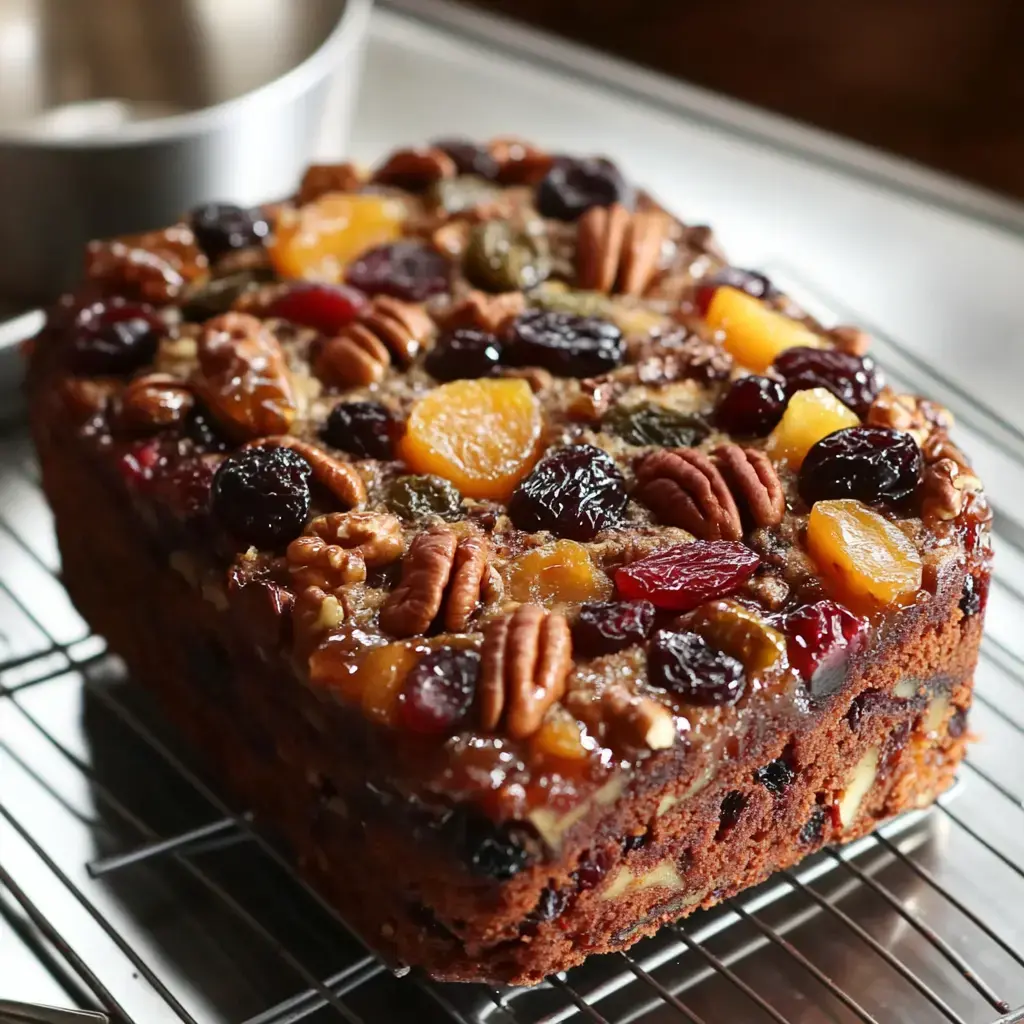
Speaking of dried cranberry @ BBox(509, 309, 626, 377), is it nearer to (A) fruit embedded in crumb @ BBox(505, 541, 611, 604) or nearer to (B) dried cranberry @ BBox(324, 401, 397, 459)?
(B) dried cranberry @ BBox(324, 401, 397, 459)

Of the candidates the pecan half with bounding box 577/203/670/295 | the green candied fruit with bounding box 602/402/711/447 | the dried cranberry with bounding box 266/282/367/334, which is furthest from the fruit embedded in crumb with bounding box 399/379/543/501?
the pecan half with bounding box 577/203/670/295

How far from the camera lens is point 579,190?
2803 millimetres

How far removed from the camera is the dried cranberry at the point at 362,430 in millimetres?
2238

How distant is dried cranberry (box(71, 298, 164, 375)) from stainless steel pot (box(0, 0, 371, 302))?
0.73 meters

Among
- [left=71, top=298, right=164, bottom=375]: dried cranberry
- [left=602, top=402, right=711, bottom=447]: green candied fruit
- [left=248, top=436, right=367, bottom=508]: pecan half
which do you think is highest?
[left=602, top=402, right=711, bottom=447]: green candied fruit

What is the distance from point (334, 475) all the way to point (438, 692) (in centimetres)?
44

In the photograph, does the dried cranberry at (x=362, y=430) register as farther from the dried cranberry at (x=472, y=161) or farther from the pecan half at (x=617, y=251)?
the dried cranberry at (x=472, y=161)

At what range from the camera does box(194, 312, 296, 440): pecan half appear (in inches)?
89.2

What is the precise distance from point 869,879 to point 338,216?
1.41m

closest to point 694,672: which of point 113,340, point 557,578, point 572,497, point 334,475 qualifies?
point 557,578

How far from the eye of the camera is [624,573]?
78.2 inches

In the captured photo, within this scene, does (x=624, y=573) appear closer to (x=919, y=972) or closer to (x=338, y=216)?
(x=919, y=972)

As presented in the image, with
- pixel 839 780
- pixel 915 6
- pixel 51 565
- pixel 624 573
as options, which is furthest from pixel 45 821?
pixel 915 6

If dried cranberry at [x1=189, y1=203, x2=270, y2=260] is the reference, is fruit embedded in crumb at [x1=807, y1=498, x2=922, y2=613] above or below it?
above
